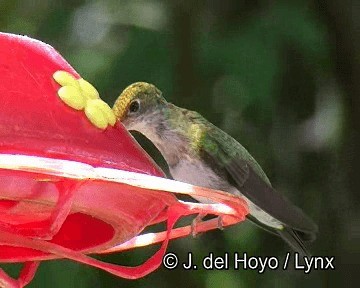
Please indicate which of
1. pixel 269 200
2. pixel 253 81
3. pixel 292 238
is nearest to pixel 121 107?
pixel 269 200

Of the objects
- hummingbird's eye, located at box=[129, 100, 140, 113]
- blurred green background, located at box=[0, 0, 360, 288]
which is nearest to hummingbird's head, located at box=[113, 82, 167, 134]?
hummingbird's eye, located at box=[129, 100, 140, 113]

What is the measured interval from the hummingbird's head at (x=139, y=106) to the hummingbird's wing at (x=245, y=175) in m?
0.21

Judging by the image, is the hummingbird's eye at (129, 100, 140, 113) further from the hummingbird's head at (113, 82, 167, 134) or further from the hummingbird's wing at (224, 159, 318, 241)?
the hummingbird's wing at (224, 159, 318, 241)

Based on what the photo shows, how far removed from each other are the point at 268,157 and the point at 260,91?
0.35 meters

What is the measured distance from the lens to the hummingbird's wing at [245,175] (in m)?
3.09

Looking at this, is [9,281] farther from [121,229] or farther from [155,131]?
[155,131]

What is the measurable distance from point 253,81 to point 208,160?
910 millimetres

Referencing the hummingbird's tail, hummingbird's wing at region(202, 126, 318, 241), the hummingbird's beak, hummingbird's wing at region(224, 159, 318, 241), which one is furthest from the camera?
the hummingbird's tail

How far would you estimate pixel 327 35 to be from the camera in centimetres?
434

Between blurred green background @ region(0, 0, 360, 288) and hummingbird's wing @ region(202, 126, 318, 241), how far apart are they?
2.72 ft

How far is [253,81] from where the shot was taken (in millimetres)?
4137

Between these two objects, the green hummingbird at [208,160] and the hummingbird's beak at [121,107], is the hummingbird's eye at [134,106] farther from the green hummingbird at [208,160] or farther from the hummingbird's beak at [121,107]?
the green hummingbird at [208,160]

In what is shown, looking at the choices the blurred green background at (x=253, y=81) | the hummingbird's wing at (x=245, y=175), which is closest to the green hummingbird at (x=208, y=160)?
the hummingbird's wing at (x=245, y=175)

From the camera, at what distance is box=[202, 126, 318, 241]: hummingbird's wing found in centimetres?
309
